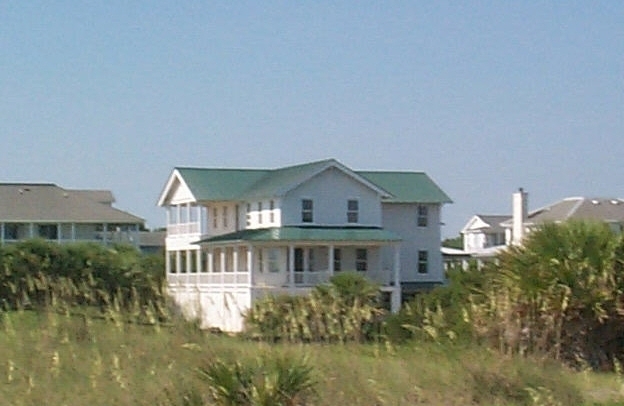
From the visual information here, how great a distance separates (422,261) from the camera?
218 ft

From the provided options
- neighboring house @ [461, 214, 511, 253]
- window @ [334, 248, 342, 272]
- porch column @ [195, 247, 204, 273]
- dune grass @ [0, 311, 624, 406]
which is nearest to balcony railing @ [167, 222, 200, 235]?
porch column @ [195, 247, 204, 273]

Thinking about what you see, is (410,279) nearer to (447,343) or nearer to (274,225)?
(274,225)

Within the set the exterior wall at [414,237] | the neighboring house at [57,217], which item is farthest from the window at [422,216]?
the neighboring house at [57,217]

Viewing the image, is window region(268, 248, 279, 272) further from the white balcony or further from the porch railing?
the white balcony

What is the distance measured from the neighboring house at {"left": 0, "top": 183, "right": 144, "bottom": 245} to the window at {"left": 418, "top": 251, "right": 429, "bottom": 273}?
20.3m

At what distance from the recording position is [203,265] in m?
63.3

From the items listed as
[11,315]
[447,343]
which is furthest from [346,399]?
[11,315]

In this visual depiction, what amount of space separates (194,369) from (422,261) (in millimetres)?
54793

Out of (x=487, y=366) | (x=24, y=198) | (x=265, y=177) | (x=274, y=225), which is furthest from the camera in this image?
(x=24, y=198)

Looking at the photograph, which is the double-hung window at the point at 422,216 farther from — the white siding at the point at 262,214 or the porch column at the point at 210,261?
the porch column at the point at 210,261

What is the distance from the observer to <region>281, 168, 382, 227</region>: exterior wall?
192 feet

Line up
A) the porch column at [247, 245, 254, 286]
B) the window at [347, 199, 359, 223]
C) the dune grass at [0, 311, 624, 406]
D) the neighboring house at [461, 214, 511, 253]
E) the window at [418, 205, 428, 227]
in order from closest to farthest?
the dune grass at [0, 311, 624, 406] < the porch column at [247, 245, 254, 286] < the window at [347, 199, 359, 223] < the window at [418, 205, 428, 227] < the neighboring house at [461, 214, 511, 253]

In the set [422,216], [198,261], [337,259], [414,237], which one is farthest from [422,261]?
[198,261]

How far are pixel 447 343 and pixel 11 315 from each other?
5.45 metres
